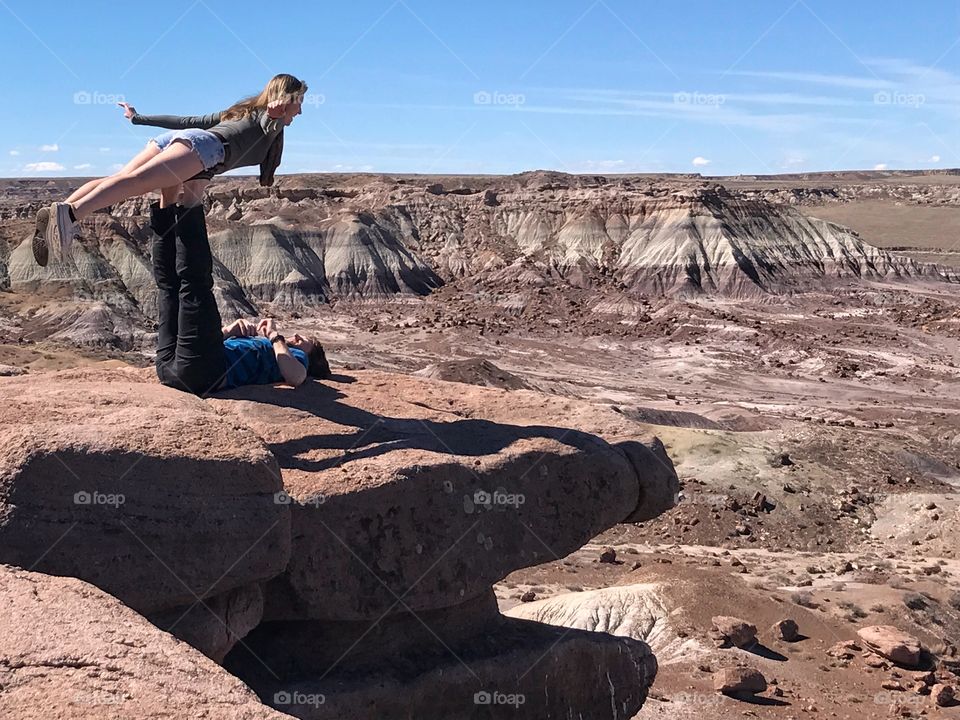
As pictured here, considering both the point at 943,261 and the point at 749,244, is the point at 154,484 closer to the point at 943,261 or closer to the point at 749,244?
the point at 749,244

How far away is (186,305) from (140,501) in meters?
2.06

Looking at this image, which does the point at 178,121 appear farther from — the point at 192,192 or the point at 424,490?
the point at 424,490

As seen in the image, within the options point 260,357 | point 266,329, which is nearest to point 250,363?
point 260,357

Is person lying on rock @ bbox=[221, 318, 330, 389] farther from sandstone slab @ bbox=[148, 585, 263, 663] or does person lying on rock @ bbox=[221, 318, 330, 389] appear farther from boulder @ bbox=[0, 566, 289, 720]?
boulder @ bbox=[0, 566, 289, 720]

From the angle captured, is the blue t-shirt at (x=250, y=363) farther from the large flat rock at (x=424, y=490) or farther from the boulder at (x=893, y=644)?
the boulder at (x=893, y=644)

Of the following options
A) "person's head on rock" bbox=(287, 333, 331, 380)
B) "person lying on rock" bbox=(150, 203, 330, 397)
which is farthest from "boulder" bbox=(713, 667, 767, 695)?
"person lying on rock" bbox=(150, 203, 330, 397)

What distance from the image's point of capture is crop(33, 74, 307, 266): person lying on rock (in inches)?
209

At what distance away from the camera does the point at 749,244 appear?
63.7 meters

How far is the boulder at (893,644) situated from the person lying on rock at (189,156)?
11047mm

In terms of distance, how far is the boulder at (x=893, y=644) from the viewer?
515 inches

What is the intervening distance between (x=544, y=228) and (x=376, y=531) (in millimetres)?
63131

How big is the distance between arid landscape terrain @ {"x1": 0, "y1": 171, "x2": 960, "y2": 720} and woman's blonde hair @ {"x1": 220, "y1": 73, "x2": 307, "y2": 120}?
1904mm

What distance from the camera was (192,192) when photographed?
649 centimetres

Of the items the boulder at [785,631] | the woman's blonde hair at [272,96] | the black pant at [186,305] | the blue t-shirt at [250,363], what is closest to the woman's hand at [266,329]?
the blue t-shirt at [250,363]
